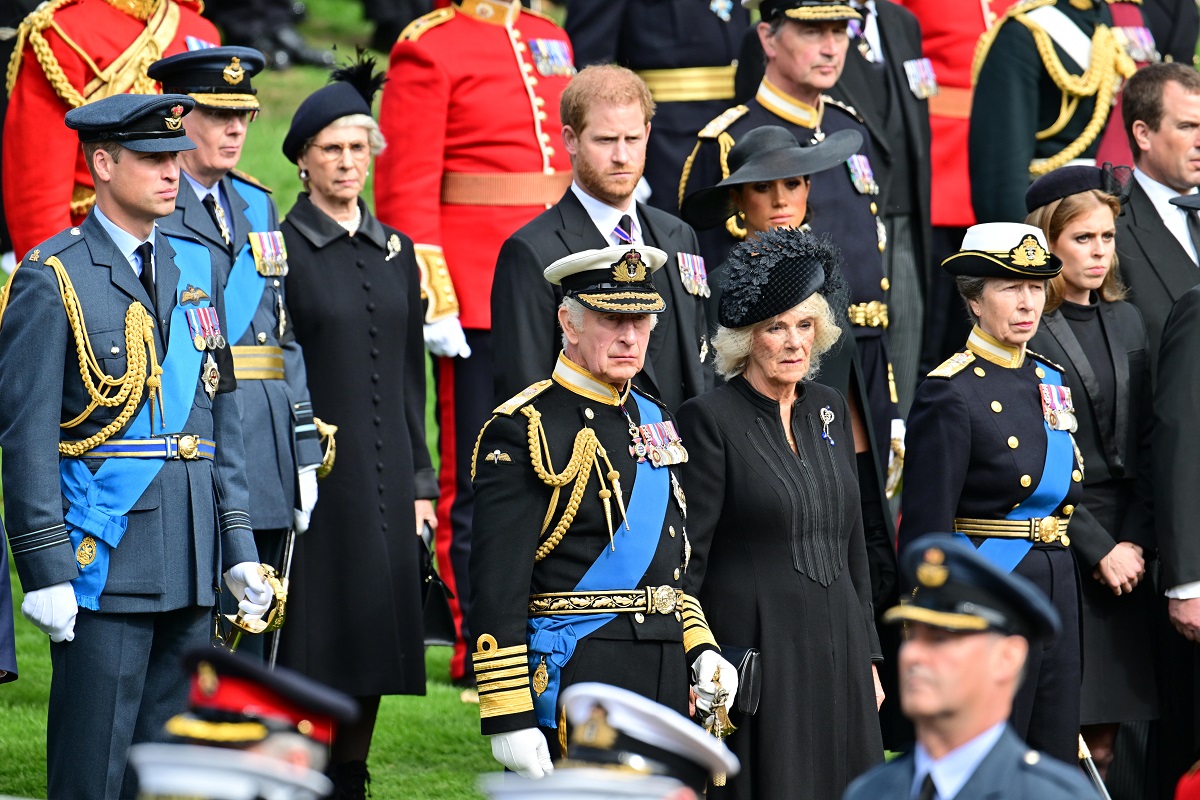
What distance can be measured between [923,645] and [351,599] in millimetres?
3694

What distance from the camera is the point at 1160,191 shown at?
26.1 ft

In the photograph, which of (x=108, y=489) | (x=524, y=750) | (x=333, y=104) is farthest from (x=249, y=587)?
(x=333, y=104)

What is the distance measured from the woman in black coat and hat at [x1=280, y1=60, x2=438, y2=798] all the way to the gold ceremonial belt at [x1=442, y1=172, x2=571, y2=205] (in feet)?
3.34

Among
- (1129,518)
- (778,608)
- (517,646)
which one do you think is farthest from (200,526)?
(1129,518)

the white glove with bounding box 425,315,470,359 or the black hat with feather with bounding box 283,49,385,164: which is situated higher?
the black hat with feather with bounding box 283,49,385,164

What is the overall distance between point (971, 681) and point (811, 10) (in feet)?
14.4

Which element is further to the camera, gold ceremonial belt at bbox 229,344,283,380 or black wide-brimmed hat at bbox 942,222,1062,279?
gold ceremonial belt at bbox 229,344,283,380

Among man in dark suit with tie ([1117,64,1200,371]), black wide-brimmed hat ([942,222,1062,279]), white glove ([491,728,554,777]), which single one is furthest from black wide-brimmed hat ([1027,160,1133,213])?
white glove ([491,728,554,777])

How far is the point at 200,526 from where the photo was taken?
19.2 ft

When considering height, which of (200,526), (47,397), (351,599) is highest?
(47,397)

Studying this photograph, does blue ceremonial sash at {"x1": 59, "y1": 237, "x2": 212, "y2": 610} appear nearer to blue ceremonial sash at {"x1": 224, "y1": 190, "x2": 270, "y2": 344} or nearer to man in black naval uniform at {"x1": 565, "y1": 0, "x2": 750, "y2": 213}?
blue ceremonial sash at {"x1": 224, "y1": 190, "x2": 270, "y2": 344}

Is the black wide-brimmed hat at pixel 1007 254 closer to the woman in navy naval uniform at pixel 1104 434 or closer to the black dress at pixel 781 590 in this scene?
the woman in navy naval uniform at pixel 1104 434

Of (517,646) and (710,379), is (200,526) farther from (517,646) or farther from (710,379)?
(710,379)

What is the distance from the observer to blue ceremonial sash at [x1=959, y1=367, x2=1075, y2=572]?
649 centimetres
